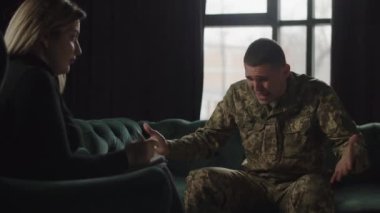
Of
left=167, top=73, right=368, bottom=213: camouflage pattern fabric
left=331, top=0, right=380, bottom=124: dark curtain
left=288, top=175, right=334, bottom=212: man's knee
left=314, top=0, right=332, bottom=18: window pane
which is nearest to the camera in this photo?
left=288, top=175, right=334, bottom=212: man's knee

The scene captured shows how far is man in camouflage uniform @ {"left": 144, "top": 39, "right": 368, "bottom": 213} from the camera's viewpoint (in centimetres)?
196

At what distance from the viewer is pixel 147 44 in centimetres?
339

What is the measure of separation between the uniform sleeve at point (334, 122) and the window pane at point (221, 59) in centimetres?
138

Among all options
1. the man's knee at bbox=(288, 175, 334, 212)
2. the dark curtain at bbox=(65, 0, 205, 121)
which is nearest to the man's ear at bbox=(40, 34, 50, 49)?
the man's knee at bbox=(288, 175, 334, 212)

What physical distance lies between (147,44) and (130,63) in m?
0.16

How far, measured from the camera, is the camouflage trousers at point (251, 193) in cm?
186

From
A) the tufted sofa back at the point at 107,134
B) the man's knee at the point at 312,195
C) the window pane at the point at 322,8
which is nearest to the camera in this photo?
the man's knee at the point at 312,195

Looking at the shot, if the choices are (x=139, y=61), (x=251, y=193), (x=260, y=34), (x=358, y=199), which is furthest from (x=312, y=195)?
(x=139, y=61)

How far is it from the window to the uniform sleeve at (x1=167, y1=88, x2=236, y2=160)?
1192 mm

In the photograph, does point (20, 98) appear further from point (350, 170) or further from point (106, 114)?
point (106, 114)

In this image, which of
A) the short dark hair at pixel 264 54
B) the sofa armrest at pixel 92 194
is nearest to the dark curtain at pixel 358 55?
the short dark hair at pixel 264 54

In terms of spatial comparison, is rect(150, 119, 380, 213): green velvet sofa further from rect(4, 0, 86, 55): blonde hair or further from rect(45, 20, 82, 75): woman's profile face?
rect(4, 0, 86, 55): blonde hair

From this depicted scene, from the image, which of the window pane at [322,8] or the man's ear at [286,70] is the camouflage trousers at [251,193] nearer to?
the man's ear at [286,70]

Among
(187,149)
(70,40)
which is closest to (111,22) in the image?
(187,149)
